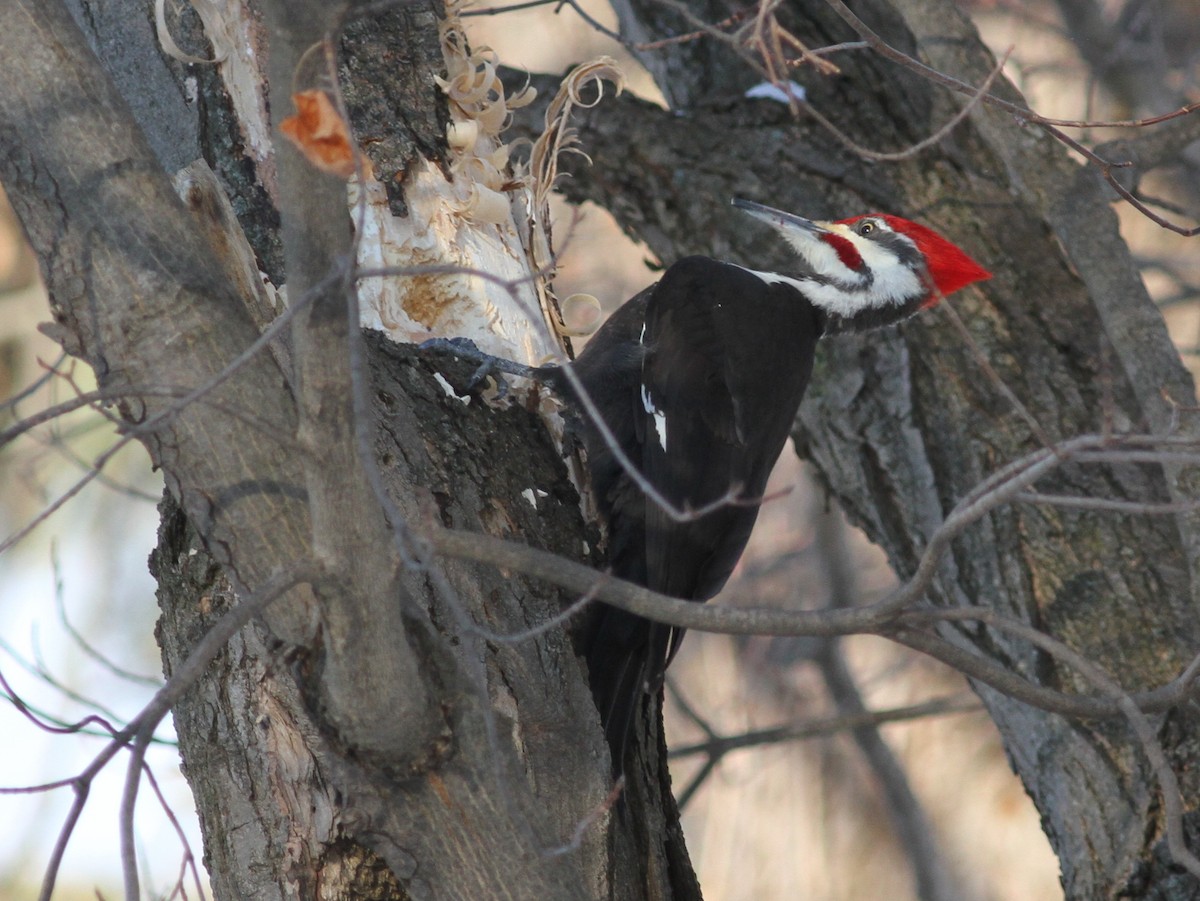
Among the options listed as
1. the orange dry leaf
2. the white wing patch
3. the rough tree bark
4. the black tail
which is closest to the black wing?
the white wing patch

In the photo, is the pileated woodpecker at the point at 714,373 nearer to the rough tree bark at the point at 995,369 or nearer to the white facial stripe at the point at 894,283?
the white facial stripe at the point at 894,283

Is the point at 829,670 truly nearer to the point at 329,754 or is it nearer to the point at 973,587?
the point at 973,587

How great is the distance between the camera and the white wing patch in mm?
2703

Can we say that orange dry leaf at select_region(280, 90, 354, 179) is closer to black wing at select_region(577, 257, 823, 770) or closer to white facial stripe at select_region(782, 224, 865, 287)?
black wing at select_region(577, 257, 823, 770)

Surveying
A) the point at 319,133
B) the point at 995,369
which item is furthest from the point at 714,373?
the point at 319,133

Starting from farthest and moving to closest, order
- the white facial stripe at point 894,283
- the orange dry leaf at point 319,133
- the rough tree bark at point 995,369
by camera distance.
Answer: the white facial stripe at point 894,283 < the rough tree bark at point 995,369 < the orange dry leaf at point 319,133

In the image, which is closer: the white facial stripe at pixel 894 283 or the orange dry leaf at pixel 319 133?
the orange dry leaf at pixel 319 133

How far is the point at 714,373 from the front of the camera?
2783mm

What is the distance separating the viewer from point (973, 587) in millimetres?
2697

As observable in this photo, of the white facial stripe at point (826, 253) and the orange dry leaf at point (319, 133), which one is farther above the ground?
the white facial stripe at point (826, 253)

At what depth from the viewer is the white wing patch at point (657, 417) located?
270 cm

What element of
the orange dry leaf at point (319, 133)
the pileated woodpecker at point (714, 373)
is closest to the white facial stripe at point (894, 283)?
the pileated woodpecker at point (714, 373)

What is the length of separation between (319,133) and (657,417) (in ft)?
5.13

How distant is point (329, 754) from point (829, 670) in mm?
4539
